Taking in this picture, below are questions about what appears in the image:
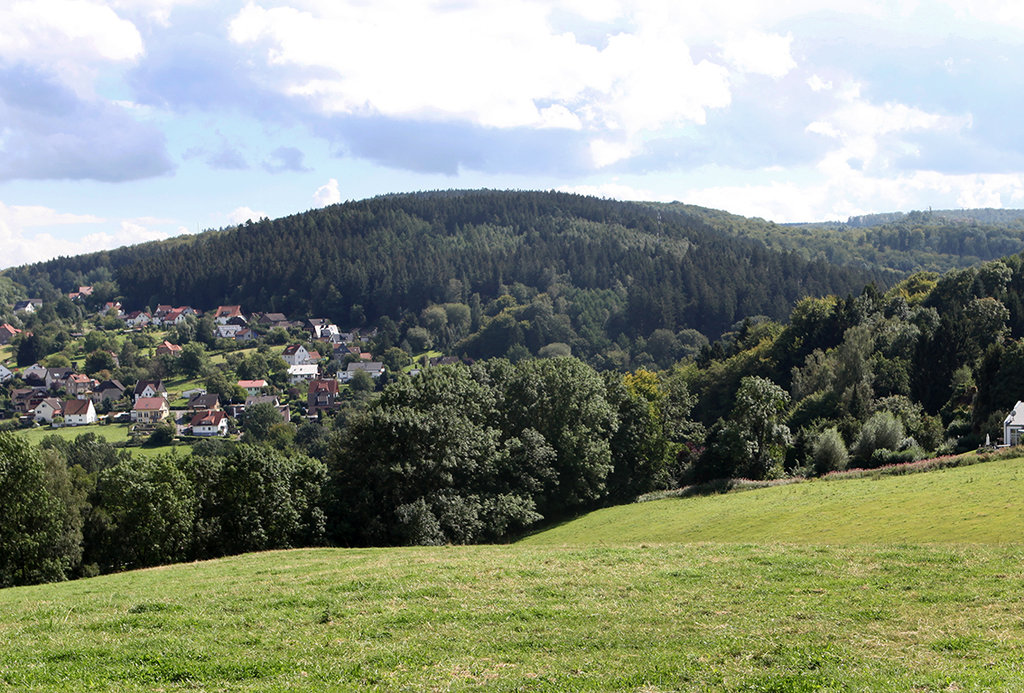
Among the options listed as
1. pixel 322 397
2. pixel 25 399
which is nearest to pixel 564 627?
pixel 322 397

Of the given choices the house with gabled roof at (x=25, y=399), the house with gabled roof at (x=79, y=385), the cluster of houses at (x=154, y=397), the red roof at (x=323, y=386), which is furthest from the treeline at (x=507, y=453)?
the house with gabled roof at (x=79, y=385)

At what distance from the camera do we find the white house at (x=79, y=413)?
145875 millimetres

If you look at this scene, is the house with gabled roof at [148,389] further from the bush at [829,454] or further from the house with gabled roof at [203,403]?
the bush at [829,454]

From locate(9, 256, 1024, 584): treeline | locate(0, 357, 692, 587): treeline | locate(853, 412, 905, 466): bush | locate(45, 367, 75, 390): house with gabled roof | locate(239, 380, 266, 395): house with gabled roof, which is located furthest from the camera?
locate(45, 367, 75, 390): house with gabled roof

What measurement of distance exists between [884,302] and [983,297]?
15.5 m

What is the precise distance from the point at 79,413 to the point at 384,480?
399ft

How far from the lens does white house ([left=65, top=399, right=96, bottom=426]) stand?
479ft

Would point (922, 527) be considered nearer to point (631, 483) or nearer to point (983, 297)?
point (631, 483)

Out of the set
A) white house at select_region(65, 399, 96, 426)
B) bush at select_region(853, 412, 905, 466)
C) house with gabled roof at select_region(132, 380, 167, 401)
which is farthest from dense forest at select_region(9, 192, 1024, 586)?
house with gabled roof at select_region(132, 380, 167, 401)

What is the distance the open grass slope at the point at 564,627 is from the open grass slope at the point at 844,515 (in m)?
7.14

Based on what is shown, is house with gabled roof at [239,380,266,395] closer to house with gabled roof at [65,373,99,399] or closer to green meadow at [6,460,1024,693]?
house with gabled roof at [65,373,99,399]

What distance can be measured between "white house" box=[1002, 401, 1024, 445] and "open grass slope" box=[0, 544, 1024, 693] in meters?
34.5

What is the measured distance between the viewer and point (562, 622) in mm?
17922

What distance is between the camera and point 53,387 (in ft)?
568
